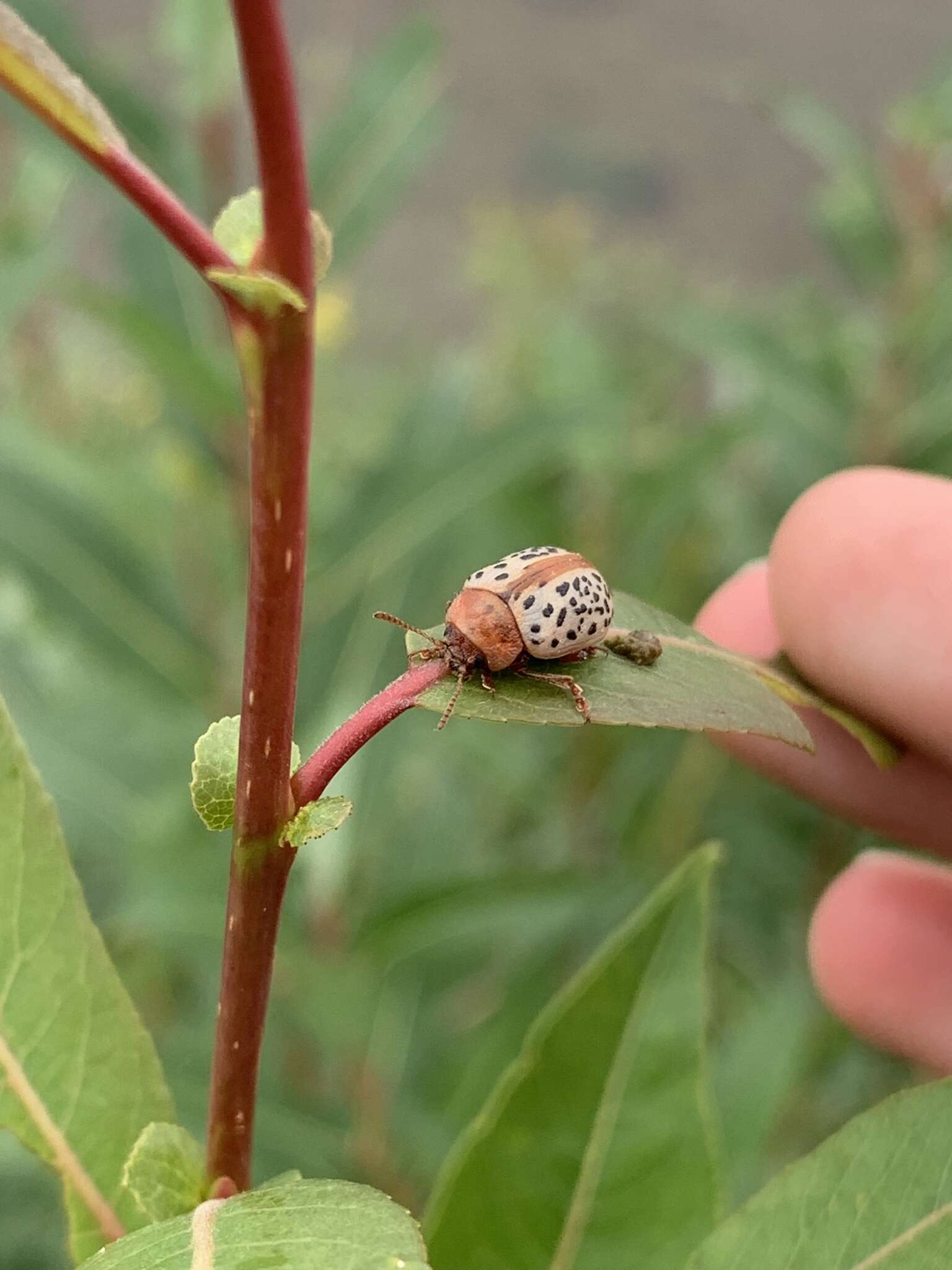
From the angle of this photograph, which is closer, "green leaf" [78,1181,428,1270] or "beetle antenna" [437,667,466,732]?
"green leaf" [78,1181,428,1270]

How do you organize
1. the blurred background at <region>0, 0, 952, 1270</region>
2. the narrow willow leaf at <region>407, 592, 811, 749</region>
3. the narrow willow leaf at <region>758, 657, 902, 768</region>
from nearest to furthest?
the narrow willow leaf at <region>407, 592, 811, 749</region> → the narrow willow leaf at <region>758, 657, 902, 768</region> → the blurred background at <region>0, 0, 952, 1270</region>

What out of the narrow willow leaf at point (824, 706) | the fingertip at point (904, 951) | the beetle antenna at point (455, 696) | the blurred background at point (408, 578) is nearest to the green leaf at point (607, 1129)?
the narrow willow leaf at point (824, 706)

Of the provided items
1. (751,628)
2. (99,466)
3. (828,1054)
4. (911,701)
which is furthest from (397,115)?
(828,1054)

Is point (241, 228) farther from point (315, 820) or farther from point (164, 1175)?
point (164, 1175)

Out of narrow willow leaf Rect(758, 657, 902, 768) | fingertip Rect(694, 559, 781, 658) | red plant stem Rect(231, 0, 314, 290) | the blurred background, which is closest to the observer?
red plant stem Rect(231, 0, 314, 290)

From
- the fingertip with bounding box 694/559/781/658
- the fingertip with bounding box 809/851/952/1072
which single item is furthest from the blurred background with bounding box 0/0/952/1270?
the fingertip with bounding box 694/559/781/658

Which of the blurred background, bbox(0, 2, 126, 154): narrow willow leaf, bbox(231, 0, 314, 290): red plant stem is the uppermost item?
bbox(231, 0, 314, 290): red plant stem

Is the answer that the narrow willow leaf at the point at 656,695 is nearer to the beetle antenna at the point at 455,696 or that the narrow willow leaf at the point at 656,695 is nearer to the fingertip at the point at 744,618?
the beetle antenna at the point at 455,696

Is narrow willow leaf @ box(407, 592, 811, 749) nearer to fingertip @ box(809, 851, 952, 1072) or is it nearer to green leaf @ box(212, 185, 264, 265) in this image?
green leaf @ box(212, 185, 264, 265)
